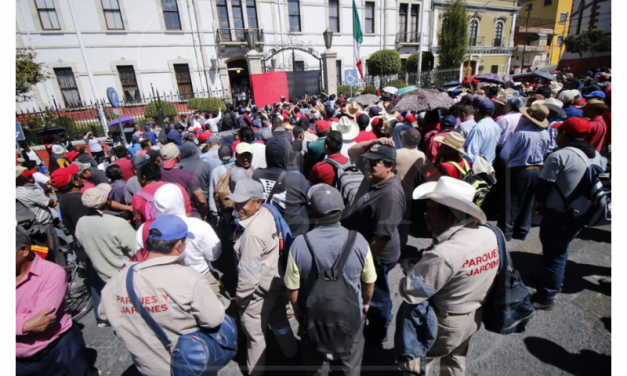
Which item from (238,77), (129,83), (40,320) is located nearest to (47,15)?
(129,83)

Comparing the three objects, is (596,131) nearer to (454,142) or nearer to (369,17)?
(454,142)

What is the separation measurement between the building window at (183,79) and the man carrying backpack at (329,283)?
778 inches

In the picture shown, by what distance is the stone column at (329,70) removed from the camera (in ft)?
61.7

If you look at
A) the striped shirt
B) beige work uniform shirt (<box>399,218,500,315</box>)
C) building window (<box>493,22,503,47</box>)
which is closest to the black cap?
beige work uniform shirt (<box>399,218,500,315</box>)

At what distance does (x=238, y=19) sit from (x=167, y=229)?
70.6ft

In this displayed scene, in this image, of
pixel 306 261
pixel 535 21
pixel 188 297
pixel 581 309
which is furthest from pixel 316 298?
pixel 535 21

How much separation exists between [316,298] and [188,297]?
2.65 feet

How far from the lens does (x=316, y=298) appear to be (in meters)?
1.81

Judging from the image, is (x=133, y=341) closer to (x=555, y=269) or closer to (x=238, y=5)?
(x=555, y=269)

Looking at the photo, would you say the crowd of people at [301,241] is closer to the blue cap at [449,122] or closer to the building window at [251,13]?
the blue cap at [449,122]

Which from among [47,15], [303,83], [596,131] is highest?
[47,15]

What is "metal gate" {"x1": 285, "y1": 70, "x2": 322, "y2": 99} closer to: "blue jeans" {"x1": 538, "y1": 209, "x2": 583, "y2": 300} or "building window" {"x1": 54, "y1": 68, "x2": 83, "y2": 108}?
"building window" {"x1": 54, "y1": 68, "x2": 83, "y2": 108}

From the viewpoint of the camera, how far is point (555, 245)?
3004 millimetres

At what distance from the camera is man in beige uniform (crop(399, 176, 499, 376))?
174 cm
